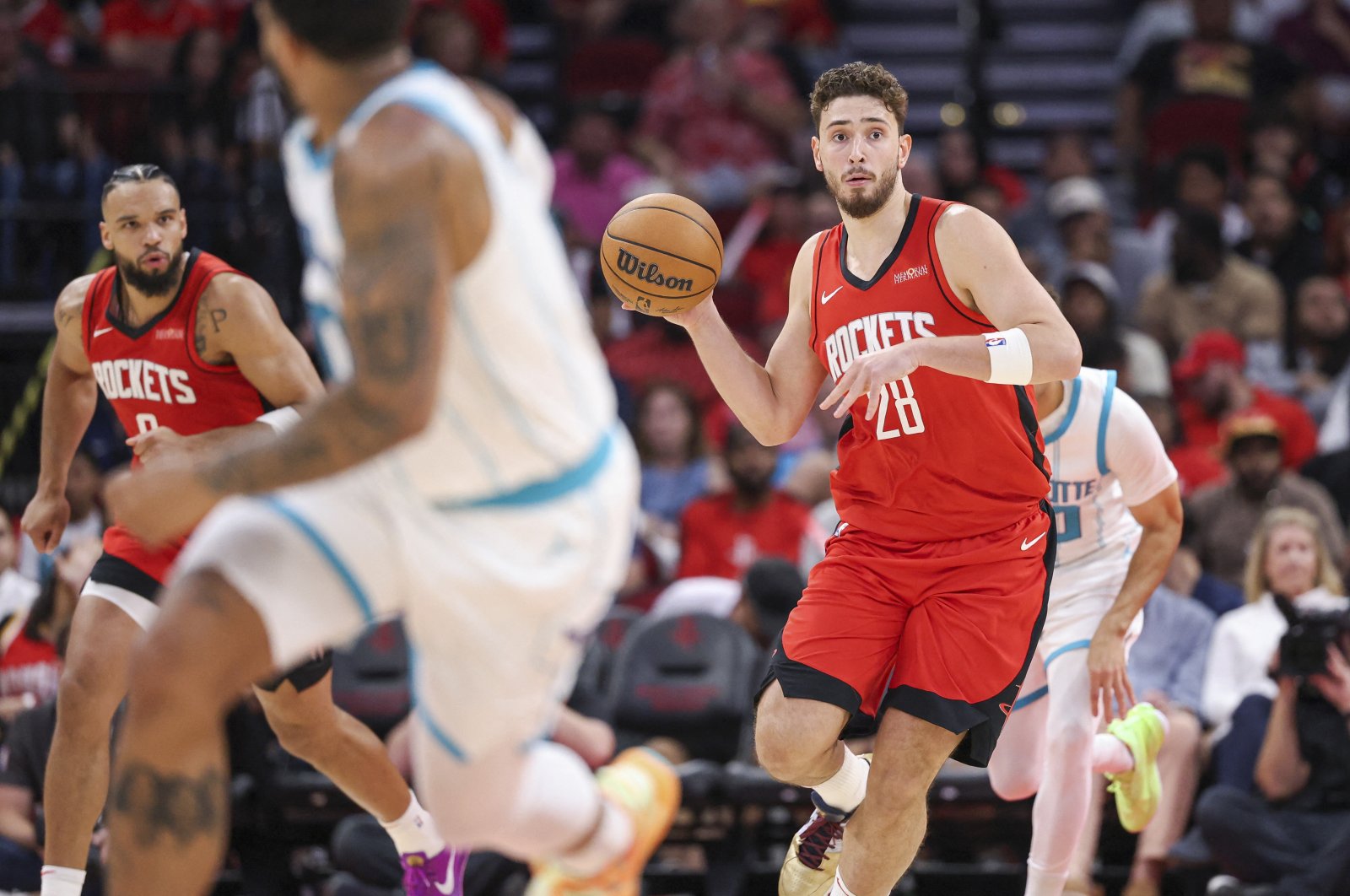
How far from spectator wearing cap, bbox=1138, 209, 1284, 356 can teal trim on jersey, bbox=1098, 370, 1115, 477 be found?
5179 mm

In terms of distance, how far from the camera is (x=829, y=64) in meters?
12.5

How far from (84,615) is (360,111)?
2.30m

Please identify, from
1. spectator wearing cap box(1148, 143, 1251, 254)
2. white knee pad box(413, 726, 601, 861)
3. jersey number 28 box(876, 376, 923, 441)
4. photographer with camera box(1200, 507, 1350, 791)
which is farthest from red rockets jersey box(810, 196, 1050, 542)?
spectator wearing cap box(1148, 143, 1251, 254)

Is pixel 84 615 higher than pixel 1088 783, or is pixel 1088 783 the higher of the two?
pixel 84 615

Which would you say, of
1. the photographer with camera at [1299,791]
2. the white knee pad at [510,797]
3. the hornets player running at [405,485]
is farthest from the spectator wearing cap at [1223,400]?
the hornets player running at [405,485]

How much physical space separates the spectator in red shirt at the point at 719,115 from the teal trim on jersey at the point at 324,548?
862cm

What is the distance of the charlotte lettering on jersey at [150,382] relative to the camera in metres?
4.99

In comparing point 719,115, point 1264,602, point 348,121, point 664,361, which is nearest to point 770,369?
point 348,121

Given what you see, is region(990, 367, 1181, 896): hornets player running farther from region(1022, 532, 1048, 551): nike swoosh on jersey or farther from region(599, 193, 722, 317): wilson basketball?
region(599, 193, 722, 317): wilson basketball

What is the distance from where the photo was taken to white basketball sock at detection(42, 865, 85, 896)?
4.81 metres

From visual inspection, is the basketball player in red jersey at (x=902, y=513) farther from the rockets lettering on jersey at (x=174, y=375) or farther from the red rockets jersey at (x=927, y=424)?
the rockets lettering on jersey at (x=174, y=375)

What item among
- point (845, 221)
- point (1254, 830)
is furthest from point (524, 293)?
point (1254, 830)

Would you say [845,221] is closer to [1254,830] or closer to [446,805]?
[446,805]

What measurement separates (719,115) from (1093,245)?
2893 mm
